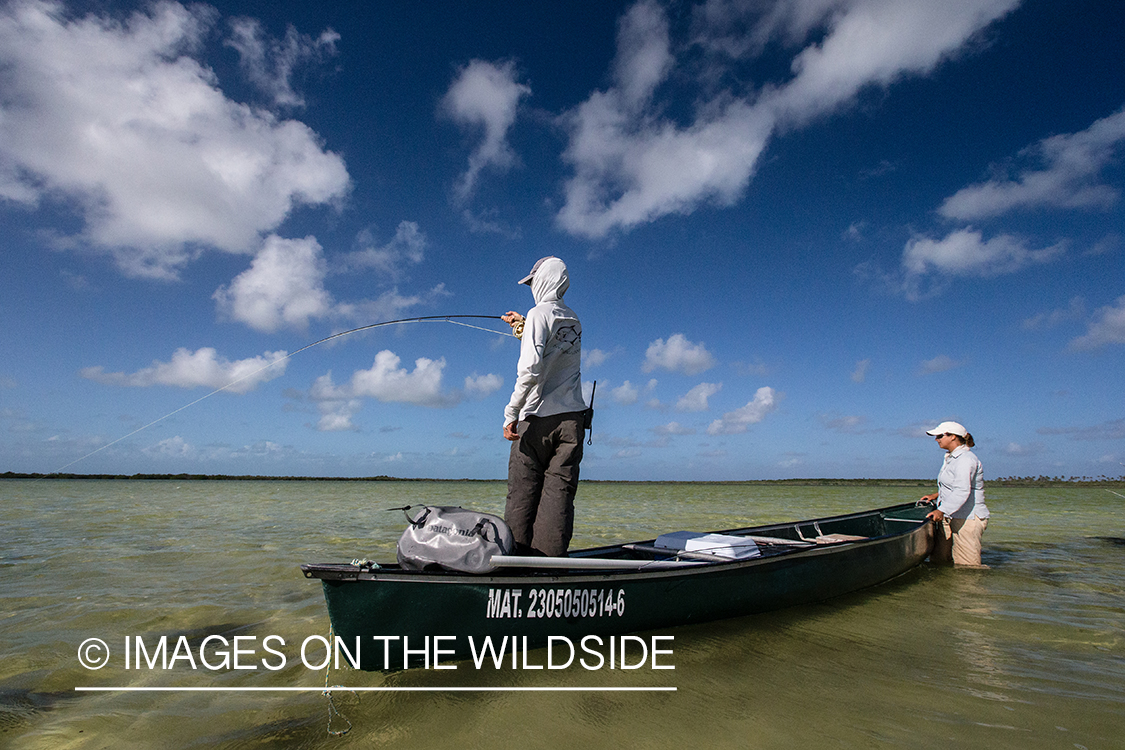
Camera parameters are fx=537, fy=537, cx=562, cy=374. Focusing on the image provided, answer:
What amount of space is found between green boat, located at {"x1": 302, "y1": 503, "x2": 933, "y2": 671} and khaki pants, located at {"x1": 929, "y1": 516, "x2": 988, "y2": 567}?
3.89 meters

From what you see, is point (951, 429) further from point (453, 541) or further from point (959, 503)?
point (453, 541)

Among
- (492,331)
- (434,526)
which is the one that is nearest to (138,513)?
(492,331)

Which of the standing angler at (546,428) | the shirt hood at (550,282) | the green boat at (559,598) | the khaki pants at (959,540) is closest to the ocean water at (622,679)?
the green boat at (559,598)

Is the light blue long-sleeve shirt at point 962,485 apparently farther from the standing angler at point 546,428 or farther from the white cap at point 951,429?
the standing angler at point 546,428

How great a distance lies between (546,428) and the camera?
4473 mm

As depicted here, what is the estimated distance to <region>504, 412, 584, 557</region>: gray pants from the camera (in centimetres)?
442

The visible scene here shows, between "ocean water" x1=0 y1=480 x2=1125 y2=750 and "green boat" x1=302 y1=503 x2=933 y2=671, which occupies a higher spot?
"green boat" x1=302 y1=503 x2=933 y2=671

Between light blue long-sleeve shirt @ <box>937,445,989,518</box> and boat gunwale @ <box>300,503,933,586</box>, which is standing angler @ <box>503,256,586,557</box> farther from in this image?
light blue long-sleeve shirt @ <box>937,445,989,518</box>

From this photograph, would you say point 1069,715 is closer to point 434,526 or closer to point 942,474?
point 434,526

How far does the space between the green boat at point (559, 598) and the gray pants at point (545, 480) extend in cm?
35

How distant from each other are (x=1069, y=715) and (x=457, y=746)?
12.2 ft

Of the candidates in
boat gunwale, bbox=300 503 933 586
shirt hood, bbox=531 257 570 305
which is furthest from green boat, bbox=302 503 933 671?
shirt hood, bbox=531 257 570 305

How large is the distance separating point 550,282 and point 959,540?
8.07 metres

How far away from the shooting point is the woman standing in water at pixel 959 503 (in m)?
7.95
